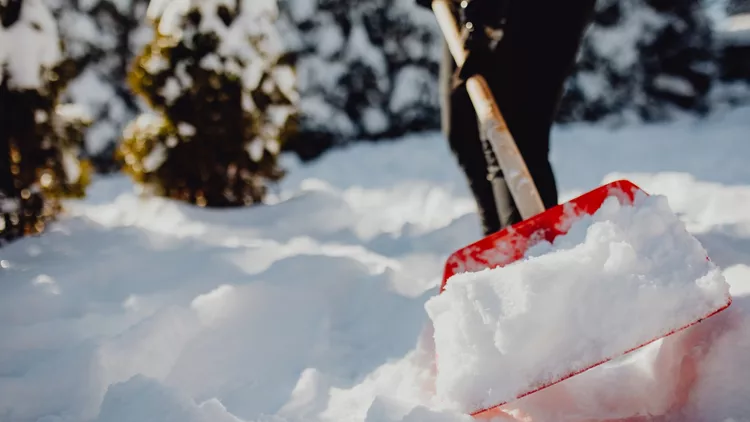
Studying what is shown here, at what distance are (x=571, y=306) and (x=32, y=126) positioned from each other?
9.08ft

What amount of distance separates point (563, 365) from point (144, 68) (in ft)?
10.3

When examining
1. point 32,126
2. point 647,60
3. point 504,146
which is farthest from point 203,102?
point 647,60

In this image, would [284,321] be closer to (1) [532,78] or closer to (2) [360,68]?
(1) [532,78]

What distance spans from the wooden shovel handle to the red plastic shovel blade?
0.11m

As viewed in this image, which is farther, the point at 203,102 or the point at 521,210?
the point at 203,102

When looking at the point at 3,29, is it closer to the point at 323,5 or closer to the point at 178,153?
the point at 178,153

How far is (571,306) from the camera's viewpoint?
3.71ft

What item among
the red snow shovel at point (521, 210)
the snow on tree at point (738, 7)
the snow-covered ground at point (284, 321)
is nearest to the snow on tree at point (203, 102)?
the snow-covered ground at point (284, 321)

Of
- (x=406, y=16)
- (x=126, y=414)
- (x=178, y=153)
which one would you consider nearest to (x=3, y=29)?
(x=178, y=153)

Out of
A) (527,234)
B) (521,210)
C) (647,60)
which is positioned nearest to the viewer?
(527,234)

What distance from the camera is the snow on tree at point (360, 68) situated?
5.80 m

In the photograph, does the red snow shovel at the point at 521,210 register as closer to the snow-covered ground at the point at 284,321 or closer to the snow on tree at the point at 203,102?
the snow-covered ground at the point at 284,321

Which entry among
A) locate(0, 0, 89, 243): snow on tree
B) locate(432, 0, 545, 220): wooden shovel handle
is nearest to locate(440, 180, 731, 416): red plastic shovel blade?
locate(432, 0, 545, 220): wooden shovel handle

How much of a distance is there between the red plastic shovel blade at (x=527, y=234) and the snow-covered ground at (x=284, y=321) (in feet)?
0.76
